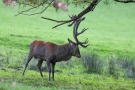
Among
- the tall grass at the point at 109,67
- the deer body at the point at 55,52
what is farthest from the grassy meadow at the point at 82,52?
the deer body at the point at 55,52

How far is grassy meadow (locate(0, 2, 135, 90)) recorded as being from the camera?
43.5 feet

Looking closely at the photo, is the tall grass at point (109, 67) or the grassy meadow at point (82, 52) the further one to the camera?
the tall grass at point (109, 67)

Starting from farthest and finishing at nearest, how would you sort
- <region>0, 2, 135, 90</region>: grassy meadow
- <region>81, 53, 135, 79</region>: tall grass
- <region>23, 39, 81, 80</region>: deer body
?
<region>81, 53, 135, 79</region>: tall grass → <region>23, 39, 81, 80</region>: deer body → <region>0, 2, 135, 90</region>: grassy meadow

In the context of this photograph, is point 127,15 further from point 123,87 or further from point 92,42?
point 123,87

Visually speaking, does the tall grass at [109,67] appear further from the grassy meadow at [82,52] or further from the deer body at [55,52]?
the deer body at [55,52]

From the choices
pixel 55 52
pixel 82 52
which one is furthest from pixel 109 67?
pixel 55 52

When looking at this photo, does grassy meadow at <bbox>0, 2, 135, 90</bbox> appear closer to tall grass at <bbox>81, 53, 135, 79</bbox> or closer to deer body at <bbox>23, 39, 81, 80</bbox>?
tall grass at <bbox>81, 53, 135, 79</bbox>

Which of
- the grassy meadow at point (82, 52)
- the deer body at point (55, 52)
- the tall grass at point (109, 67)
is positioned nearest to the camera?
the grassy meadow at point (82, 52)

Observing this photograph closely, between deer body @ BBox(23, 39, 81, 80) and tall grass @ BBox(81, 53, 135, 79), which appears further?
tall grass @ BBox(81, 53, 135, 79)

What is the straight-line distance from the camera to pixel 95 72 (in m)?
16.6

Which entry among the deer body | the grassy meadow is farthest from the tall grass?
the deer body

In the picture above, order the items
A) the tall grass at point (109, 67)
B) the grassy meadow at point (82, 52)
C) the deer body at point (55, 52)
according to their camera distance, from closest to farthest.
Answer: the grassy meadow at point (82, 52)
the deer body at point (55, 52)
the tall grass at point (109, 67)

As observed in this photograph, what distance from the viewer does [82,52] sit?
19672mm

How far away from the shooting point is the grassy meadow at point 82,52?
13.3 metres
